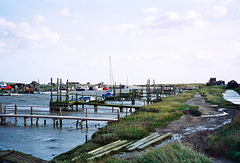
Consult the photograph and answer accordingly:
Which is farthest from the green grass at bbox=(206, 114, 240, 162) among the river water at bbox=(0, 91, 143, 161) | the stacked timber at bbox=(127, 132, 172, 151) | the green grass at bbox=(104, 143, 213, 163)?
the river water at bbox=(0, 91, 143, 161)

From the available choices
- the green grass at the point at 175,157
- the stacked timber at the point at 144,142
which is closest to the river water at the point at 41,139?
the stacked timber at the point at 144,142

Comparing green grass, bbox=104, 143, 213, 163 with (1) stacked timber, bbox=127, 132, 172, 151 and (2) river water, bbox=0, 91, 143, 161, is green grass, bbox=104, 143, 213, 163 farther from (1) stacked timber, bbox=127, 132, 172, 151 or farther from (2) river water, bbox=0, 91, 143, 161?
(2) river water, bbox=0, 91, 143, 161

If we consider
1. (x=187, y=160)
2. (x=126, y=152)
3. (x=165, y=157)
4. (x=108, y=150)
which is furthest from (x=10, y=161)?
(x=187, y=160)

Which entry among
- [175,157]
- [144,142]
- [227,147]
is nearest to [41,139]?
[144,142]

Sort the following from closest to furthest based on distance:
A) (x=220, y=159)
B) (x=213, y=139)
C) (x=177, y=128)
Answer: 1. (x=220, y=159)
2. (x=213, y=139)
3. (x=177, y=128)

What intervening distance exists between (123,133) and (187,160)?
863 cm

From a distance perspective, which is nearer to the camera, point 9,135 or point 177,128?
point 177,128

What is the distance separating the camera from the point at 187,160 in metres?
7.65

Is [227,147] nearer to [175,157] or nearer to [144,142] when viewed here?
Result: [175,157]

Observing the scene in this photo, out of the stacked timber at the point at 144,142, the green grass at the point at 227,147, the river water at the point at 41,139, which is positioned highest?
the green grass at the point at 227,147

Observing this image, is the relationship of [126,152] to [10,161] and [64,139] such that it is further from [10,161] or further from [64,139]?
[64,139]

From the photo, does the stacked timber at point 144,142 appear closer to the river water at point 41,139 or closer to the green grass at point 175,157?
the green grass at point 175,157

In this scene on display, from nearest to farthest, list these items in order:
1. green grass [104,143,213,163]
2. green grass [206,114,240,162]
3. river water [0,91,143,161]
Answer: green grass [104,143,213,163], green grass [206,114,240,162], river water [0,91,143,161]

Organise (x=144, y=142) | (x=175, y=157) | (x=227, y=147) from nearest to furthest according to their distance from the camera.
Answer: (x=175, y=157), (x=227, y=147), (x=144, y=142)
